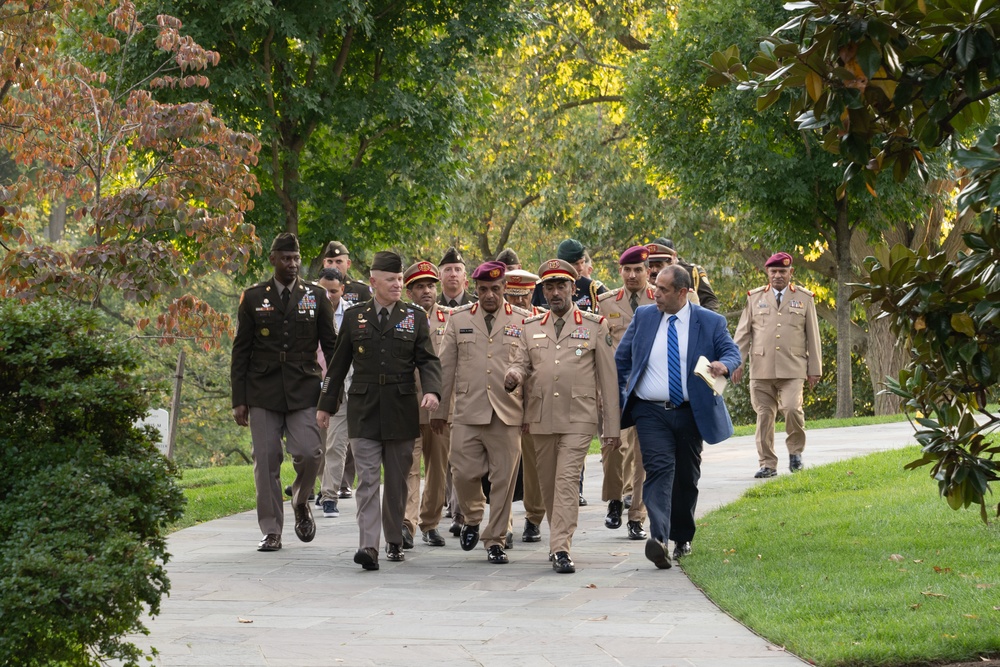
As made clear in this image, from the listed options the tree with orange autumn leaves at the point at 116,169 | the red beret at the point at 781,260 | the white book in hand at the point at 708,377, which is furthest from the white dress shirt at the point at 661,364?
the red beret at the point at 781,260

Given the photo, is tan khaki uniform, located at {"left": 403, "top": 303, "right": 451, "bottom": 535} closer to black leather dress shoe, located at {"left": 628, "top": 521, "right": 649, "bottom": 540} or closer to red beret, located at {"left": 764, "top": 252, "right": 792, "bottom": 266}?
black leather dress shoe, located at {"left": 628, "top": 521, "right": 649, "bottom": 540}

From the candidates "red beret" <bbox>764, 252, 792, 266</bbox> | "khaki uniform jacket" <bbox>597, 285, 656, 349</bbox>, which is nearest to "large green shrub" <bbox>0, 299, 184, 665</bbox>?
"khaki uniform jacket" <bbox>597, 285, 656, 349</bbox>

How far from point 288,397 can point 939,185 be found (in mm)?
19008

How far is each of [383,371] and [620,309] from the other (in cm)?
282

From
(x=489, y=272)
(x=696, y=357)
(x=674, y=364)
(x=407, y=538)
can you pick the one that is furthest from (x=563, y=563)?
(x=489, y=272)

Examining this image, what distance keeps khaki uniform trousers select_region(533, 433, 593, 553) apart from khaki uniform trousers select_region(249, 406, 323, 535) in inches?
74.3

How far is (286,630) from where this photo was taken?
24.9ft

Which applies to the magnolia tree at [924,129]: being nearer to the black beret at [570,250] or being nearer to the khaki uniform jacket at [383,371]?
the khaki uniform jacket at [383,371]

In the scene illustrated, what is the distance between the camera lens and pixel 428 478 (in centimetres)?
1135

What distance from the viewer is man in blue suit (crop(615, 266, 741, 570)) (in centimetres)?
977

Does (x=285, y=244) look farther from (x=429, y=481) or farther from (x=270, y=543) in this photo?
(x=270, y=543)

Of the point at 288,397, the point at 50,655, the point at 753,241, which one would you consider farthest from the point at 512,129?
the point at 50,655

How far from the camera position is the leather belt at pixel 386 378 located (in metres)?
10.2

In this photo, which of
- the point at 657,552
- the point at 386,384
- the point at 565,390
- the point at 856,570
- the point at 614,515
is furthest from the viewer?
the point at 614,515
